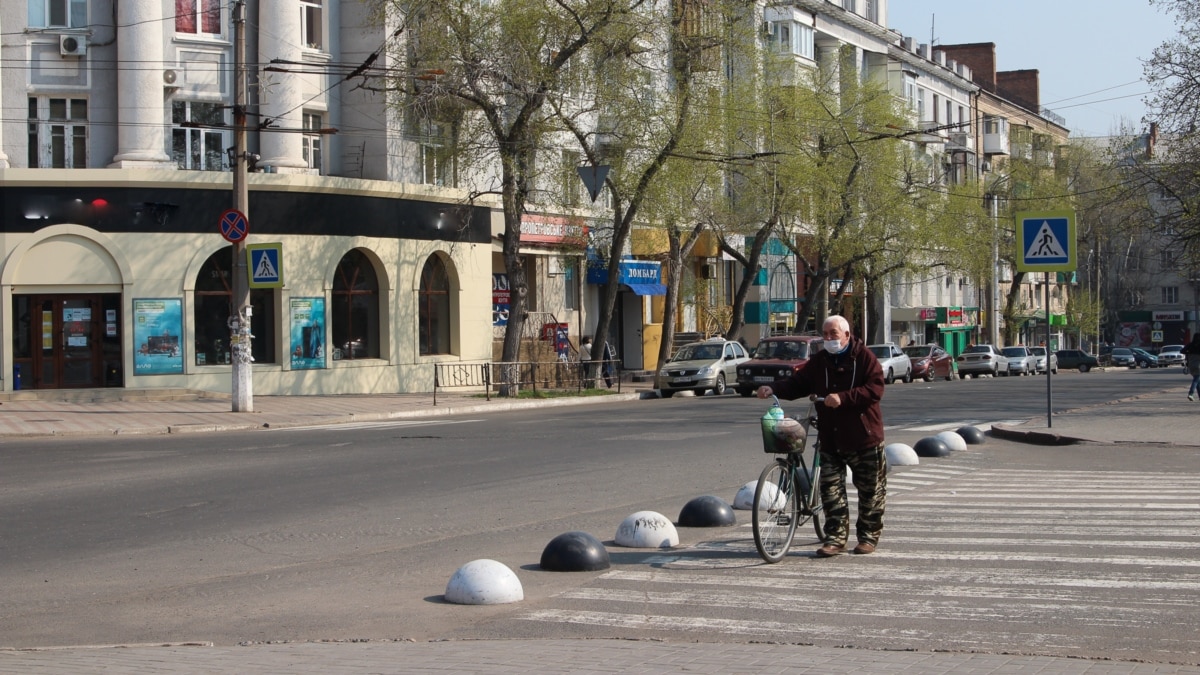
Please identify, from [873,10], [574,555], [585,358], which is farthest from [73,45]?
[873,10]

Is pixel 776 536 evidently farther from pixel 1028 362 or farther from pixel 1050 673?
pixel 1028 362

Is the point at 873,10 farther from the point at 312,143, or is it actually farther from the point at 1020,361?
the point at 312,143

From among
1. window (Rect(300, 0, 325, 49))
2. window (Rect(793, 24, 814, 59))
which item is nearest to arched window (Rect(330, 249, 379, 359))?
window (Rect(300, 0, 325, 49))

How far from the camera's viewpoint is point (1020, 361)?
213 feet

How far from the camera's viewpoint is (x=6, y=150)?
29984 mm

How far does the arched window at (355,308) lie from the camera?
34.7m

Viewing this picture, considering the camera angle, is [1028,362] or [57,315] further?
[1028,362]

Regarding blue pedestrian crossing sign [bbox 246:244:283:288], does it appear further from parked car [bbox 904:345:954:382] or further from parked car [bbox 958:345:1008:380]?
parked car [bbox 958:345:1008:380]

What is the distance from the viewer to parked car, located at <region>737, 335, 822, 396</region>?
113ft

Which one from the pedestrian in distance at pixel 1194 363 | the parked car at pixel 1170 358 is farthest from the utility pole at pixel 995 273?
the pedestrian in distance at pixel 1194 363

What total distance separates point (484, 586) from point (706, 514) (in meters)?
3.48

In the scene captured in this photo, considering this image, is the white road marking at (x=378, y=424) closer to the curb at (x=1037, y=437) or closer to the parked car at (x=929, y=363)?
the curb at (x=1037, y=437)

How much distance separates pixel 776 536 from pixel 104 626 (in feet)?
14.7

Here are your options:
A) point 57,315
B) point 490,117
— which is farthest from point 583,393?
point 57,315
